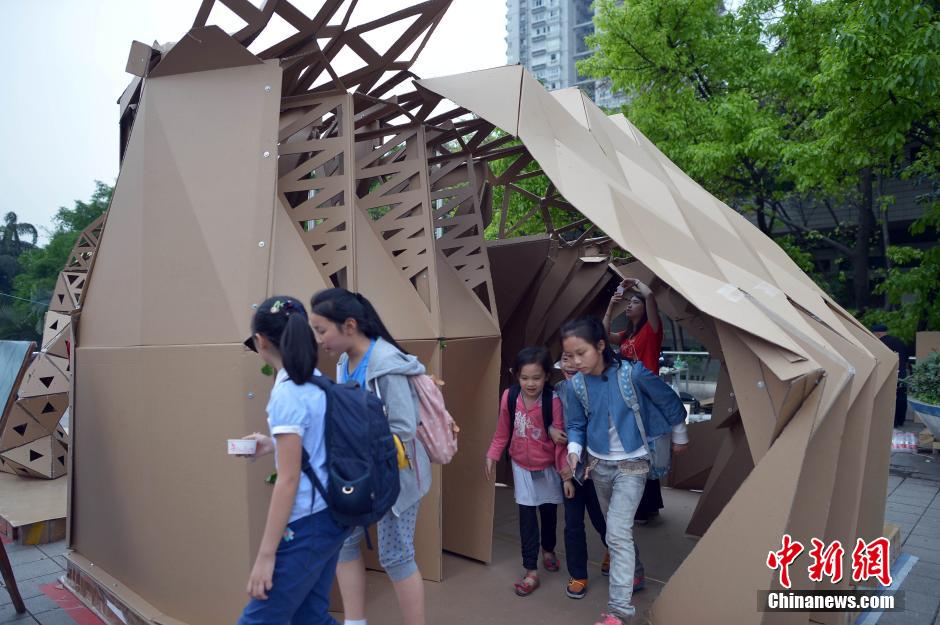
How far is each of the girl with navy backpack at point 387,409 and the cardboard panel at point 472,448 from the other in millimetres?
1671

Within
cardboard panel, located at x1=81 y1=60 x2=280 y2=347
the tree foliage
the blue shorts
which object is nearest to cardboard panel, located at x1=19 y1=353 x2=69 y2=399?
cardboard panel, located at x1=81 y1=60 x2=280 y2=347

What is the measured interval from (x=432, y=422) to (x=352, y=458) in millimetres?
695

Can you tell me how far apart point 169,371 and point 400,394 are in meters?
1.56

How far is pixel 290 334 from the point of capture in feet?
8.00

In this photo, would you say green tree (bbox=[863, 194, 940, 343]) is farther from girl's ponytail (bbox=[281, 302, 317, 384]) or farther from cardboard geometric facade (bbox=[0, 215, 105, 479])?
cardboard geometric facade (bbox=[0, 215, 105, 479])

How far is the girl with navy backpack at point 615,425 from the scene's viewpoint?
3.71m

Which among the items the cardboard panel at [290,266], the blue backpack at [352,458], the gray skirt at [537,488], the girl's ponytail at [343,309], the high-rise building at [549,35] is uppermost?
the high-rise building at [549,35]

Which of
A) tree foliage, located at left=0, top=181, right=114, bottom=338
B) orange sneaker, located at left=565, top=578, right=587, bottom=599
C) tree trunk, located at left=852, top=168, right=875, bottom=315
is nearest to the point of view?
orange sneaker, located at left=565, top=578, right=587, bottom=599

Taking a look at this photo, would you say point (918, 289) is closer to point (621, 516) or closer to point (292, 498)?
point (621, 516)

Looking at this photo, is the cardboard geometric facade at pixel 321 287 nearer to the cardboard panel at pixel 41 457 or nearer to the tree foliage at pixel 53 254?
the cardboard panel at pixel 41 457

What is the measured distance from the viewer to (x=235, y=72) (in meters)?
3.92

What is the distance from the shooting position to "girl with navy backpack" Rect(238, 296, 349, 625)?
2.33 m

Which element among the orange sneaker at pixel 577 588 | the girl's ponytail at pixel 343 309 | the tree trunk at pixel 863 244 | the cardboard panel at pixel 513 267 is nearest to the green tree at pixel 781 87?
the tree trunk at pixel 863 244

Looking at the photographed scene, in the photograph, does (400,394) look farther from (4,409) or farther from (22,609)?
(22,609)
